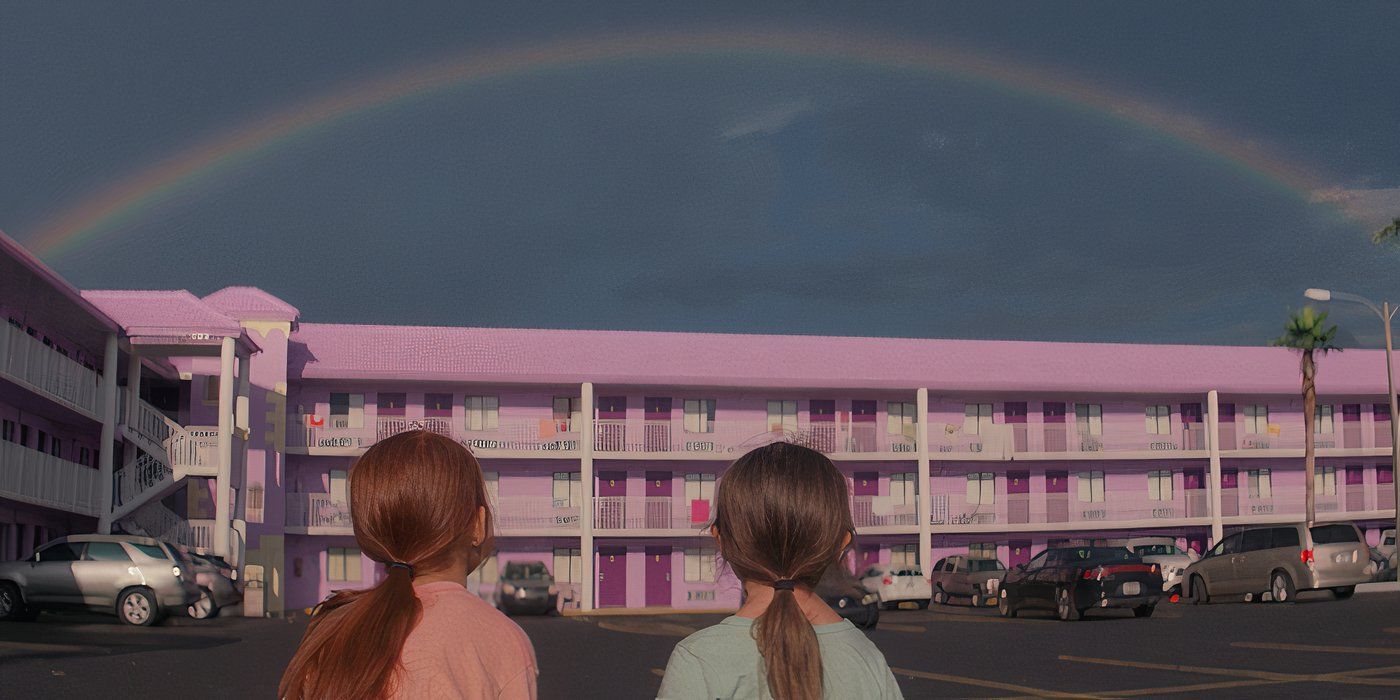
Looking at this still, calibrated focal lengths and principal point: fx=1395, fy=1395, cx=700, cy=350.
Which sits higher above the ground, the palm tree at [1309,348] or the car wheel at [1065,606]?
the palm tree at [1309,348]

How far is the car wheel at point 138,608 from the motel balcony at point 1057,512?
31138 mm

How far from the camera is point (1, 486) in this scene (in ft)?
89.6

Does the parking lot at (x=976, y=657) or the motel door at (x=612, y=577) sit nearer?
the parking lot at (x=976, y=657)

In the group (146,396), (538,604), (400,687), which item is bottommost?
(538,604)

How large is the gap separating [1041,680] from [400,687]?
12.1 metres

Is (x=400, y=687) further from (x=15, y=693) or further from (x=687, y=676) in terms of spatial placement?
(x=15, y=693)

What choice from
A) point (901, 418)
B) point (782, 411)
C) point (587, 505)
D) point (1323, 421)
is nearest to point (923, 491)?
point (901, 418)

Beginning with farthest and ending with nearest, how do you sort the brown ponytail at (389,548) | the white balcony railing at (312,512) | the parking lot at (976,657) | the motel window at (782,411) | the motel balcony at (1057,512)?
the motel window at (782,411)
the motel balcony at (1057,512)
the white balcony railing at (312,512)
the parking lot at (976,657)
the brown ponytail at (389,548)

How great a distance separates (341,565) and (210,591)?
21185mm

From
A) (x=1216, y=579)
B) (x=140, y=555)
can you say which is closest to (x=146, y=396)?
(x=140, y=555)

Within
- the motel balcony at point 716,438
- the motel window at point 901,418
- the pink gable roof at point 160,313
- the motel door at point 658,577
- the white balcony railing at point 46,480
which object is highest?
the pink gable roof at point 160,313

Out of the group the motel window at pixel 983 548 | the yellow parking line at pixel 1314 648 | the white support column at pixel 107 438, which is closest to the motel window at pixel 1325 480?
the motel window at pixel 983 548

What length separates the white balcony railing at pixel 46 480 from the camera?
90.8 ft

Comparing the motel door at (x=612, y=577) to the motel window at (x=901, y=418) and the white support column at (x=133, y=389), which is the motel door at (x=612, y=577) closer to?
the motel window at (x=901, y=418)
